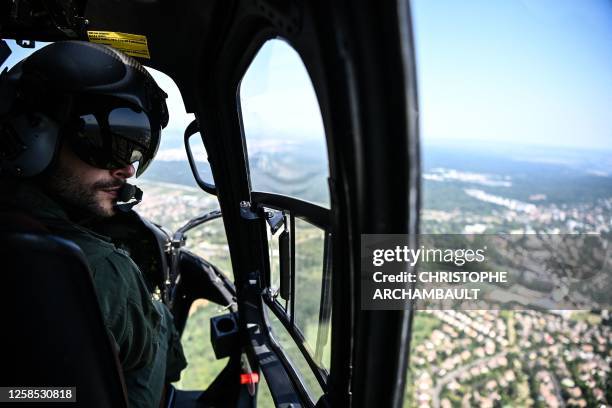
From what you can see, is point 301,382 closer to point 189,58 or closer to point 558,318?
point 558,318

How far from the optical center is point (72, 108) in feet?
3.64

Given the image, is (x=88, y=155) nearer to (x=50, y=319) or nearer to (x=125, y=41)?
(x=50, y=319)

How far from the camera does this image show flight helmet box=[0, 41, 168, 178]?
1047 millimetres

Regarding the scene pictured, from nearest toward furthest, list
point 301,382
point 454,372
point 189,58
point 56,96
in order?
point 56,96, point 454,372, point 301,382, point 189,58

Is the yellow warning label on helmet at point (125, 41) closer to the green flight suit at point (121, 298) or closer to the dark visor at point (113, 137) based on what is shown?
the dark visor at point (113, 137)

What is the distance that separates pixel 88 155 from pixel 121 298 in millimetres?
499

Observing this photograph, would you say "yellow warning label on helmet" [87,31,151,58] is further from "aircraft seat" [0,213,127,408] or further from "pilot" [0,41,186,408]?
"aircraft seat" [0,213,127,408]

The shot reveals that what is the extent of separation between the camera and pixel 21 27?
5.30 feet

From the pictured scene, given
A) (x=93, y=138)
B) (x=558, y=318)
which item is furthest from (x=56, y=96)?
(x=558, y=318)

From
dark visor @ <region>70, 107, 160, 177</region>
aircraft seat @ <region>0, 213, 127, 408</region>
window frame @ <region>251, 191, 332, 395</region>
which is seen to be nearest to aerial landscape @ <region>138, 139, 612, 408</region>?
window frame @ <region>251, 191, 332, 395</region>

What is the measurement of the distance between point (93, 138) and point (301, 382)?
1.22 metres

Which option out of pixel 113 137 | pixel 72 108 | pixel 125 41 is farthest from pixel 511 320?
pixel 125 41

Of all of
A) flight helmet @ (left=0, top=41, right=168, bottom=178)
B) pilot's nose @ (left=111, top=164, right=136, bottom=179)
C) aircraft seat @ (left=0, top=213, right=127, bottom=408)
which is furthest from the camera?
pilot's nose @ (left=111, top=164, right=136, bottom=179)

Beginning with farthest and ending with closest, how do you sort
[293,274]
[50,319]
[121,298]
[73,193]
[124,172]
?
[293,274] → [124,172] → [73,193] → [121,298] → [50,319]
